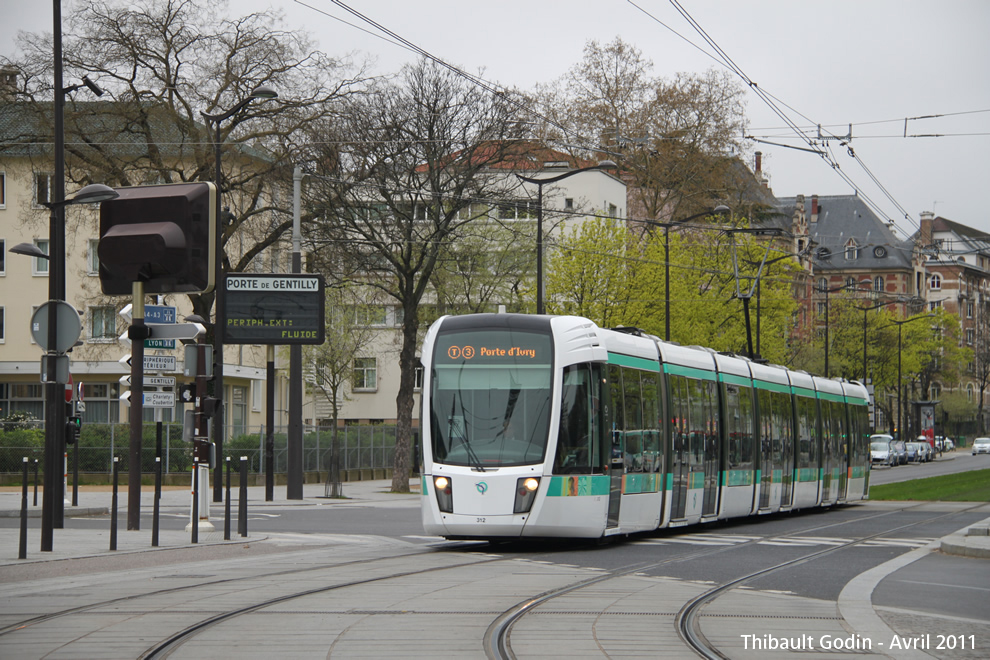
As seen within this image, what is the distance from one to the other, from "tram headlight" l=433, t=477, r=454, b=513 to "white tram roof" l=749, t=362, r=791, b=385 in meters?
10.4

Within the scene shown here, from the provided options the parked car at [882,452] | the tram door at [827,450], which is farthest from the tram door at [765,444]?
the parked car at [882,452]

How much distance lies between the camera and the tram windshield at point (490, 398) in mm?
17719

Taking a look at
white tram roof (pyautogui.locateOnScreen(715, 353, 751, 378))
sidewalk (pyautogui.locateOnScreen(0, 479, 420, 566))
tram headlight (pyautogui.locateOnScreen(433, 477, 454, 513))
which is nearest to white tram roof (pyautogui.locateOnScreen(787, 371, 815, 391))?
white tram roof (pyautogui.locateOnScreen(715, 353, 751, 378))

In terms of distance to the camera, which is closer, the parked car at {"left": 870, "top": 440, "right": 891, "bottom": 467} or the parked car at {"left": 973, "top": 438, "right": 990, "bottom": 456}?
the parked car at {"left": 870, "top": 440, "right": 891, "bottom": 467}

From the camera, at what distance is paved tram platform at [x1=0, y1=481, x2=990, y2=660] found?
9305 mm

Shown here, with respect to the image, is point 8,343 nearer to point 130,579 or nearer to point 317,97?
point 317,97

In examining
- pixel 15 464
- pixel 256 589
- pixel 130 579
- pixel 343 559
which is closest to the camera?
pixel 256 589

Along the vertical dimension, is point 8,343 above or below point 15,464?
above

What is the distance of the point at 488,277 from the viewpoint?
4884 centimetres

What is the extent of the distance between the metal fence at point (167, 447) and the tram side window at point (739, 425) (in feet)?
47.1

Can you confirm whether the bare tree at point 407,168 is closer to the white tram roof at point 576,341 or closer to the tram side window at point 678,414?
the tram side window at point 678,414

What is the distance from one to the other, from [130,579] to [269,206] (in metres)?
25.6

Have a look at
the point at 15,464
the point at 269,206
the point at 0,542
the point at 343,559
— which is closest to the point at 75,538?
the point at 0,542

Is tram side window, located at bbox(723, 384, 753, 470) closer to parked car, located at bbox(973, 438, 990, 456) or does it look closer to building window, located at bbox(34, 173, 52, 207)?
building window, located at bbox(34, 173, 52, 207)
